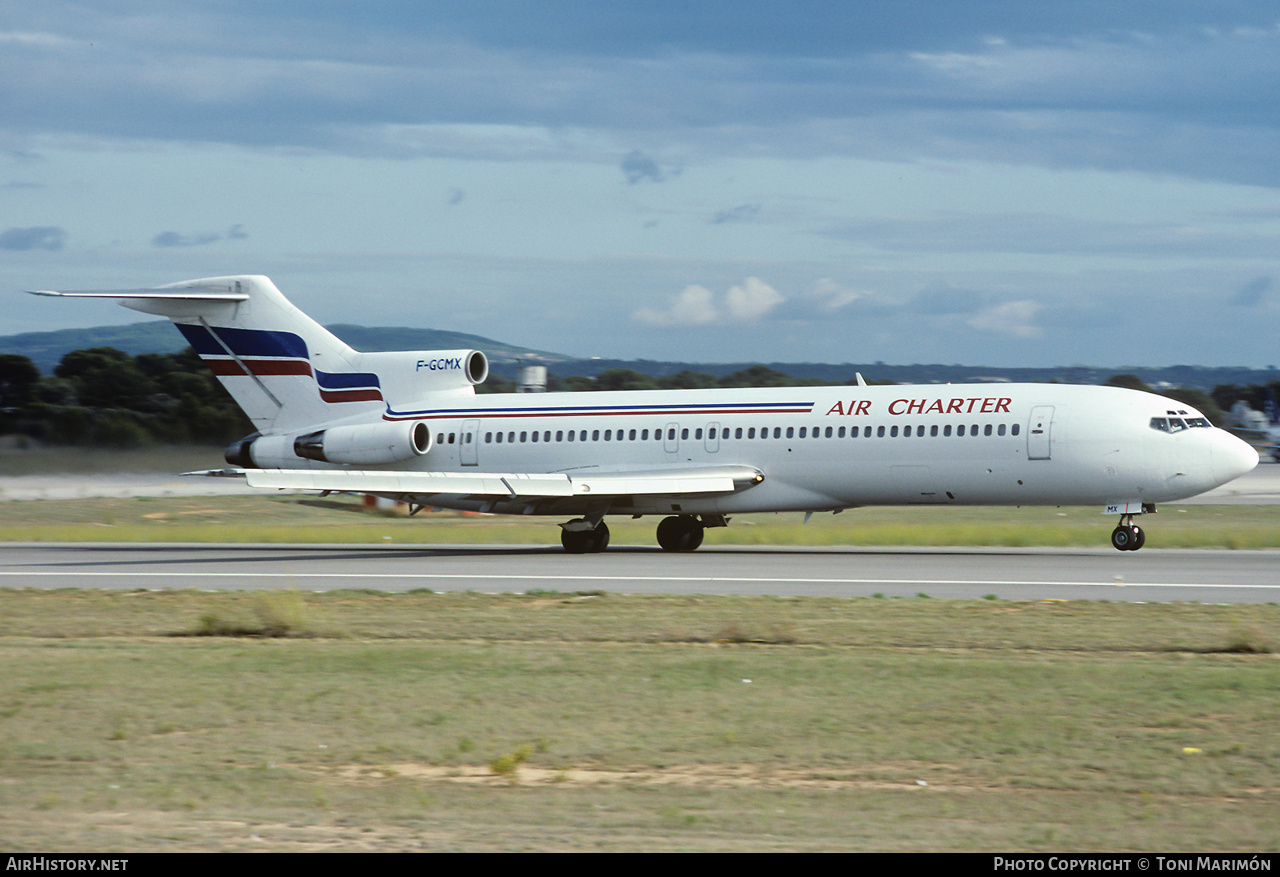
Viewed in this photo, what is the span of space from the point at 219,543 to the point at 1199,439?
24.5m

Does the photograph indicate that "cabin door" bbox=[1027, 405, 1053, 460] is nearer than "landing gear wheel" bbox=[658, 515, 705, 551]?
Yes

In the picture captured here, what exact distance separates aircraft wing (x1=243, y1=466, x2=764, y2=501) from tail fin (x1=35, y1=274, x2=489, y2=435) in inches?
216

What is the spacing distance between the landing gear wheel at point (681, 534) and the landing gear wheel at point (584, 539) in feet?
4.66

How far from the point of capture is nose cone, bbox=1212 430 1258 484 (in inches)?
1100

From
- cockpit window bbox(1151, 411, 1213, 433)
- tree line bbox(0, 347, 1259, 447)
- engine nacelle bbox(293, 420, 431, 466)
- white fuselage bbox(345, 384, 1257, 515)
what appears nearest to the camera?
white fuselage bbox(345, 384, 1257, 515)

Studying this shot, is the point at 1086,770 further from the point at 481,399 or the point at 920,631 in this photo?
the point at 481,399

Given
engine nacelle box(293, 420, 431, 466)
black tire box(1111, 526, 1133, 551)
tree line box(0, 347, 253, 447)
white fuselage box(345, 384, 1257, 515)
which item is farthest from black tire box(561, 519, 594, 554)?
tree line box(0, 347, 253, 447)

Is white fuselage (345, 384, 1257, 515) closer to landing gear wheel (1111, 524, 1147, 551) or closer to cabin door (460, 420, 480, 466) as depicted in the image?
cabin door (460, 420, 480, 466)

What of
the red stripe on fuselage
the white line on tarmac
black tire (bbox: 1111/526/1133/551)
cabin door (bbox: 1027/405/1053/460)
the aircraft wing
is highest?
the red stripe on fuselage

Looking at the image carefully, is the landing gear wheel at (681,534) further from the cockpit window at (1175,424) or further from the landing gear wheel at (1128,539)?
the cockpit window at (1175,424)

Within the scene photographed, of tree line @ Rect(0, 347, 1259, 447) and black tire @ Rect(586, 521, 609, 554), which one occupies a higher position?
tree line @ Rect(0, 347, 1259, 447)

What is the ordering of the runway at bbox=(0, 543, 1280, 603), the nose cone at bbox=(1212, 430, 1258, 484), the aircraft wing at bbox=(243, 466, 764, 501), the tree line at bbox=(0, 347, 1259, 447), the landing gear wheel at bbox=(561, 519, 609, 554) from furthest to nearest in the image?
1. the tree line at bbox=(0, 347, 1259, 447)
2. the landing gear wheel at bbox=(561, 519, 609, 554)
3. the aircraft wing at bbox=(243, 466, 764, 501)
4. the nose cone at bbox=(1212, 430, 1258, 484)
5. the runway at bbox=(0, 543, 1280, 603)

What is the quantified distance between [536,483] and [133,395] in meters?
34.2

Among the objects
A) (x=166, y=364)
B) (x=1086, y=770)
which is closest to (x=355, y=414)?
(x=1086, y=770)
